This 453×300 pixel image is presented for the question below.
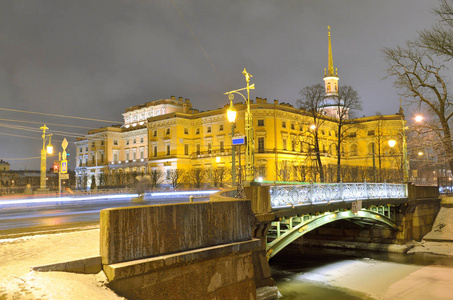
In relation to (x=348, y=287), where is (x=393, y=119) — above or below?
above

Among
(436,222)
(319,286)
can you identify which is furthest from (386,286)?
(436,222)

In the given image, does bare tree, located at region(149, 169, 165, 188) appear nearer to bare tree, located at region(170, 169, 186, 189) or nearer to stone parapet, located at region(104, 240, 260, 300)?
bare tree, located at region(170, 169, 186, 189)

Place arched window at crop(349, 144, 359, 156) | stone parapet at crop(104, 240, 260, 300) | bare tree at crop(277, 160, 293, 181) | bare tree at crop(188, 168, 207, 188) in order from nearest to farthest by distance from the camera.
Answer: stone parapet at crop(104, 240, 260, 300) < bare tree at crop(277, 160, 293, 181) < bare tree at crop(188, 168, 207, 188) < arched window at crop(349, 144, 359, 156)

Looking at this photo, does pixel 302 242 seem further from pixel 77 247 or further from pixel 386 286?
pixel 77 247

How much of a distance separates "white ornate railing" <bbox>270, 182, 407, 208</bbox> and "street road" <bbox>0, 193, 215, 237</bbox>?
6913mm

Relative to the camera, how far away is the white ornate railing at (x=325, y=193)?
618 inches

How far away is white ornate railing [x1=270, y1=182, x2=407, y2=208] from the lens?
51.5 feet

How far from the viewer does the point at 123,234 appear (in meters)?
8.20

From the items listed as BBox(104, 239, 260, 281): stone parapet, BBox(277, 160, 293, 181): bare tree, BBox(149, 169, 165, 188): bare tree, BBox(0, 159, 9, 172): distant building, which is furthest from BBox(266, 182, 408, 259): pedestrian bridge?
BBox(0, 159, 9, 172): distant building

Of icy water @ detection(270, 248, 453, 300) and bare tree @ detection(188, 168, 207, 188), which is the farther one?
bare tree @ detection(188, 168, 207, 188)

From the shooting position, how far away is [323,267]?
78.8ft

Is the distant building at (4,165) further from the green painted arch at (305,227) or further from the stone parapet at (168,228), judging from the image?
the stone parapet at (168,228)

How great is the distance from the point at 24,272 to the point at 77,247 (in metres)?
1.92

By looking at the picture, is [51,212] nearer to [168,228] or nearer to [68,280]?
[168,228]
